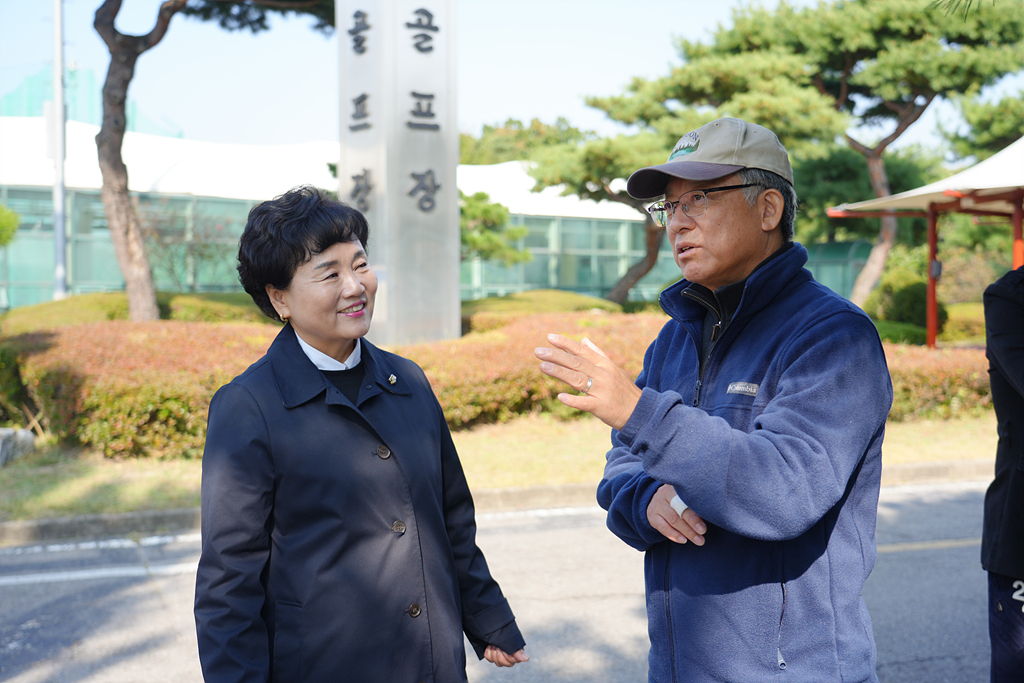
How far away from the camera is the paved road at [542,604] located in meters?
3.69

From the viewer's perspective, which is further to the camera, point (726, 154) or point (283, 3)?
point (283, 3)

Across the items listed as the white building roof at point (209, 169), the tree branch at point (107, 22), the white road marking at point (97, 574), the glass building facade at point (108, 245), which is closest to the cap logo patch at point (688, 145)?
the white road marking at point (97, 574)

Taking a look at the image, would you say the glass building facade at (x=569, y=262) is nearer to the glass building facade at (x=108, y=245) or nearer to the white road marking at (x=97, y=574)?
the glass building facade at (x=108, y=245)

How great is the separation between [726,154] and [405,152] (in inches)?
406

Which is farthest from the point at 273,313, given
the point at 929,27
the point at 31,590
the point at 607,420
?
the point at 929,27

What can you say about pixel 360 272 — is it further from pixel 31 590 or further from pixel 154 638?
pixel 31 590

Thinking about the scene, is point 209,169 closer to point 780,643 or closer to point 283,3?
point 283,3

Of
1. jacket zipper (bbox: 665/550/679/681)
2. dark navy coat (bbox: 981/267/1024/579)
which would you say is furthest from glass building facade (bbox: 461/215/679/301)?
jacket zipper (bbox: 665/550/679/681)

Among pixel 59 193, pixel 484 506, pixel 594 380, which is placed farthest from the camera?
pixel 59 193

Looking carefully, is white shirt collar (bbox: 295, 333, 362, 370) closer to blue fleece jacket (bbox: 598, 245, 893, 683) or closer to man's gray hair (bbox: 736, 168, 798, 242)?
blue fleece jacket (bbox: 598, 245, 893, 683)

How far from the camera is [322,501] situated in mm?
1841

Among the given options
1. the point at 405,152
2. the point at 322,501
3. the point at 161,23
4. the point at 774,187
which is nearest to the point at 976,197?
the point at 405,152

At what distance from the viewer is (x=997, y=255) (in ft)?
84.8

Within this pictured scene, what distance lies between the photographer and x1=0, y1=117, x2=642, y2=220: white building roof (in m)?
24.4
